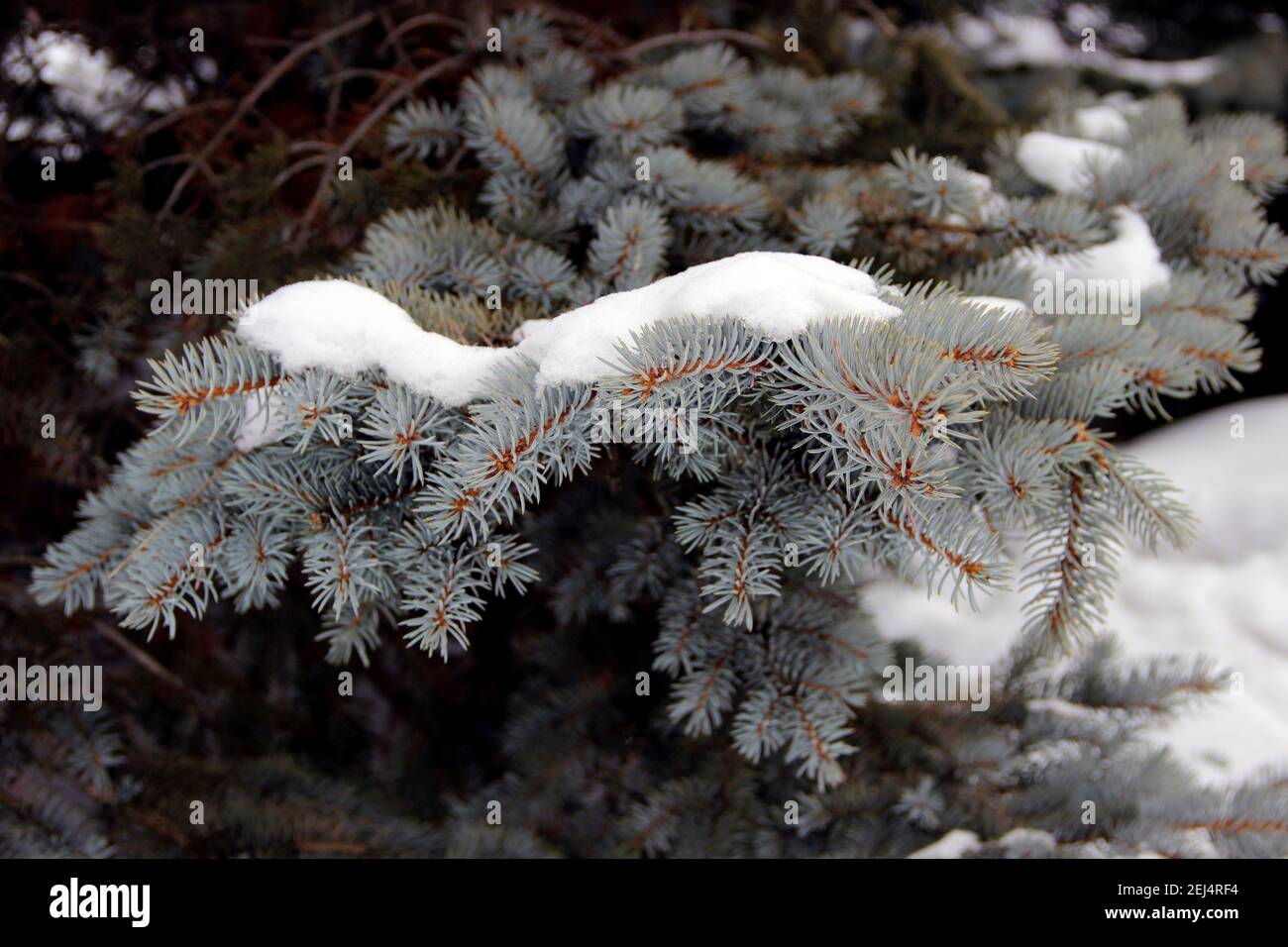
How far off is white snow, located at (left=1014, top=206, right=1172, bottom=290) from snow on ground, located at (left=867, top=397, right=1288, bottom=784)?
1.17 meters

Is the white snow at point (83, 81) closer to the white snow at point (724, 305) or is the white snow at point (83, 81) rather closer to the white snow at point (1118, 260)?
the white snow at point (724, 305)

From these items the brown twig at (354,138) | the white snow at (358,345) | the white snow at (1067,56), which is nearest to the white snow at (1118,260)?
the white snow at (358,345)

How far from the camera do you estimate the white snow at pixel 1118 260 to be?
0.97 m

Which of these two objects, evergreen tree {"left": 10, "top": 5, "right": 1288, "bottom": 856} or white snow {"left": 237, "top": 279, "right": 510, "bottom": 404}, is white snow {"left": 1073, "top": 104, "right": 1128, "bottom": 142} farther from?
white snow {"left": 237, "top": 279, "right": 510, "bottom": 404}

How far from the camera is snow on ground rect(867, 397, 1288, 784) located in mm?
2100

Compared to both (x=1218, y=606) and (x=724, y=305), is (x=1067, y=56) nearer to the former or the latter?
(x=1218, y=606)

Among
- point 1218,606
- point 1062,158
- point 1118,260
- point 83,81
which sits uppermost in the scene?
point 83,81

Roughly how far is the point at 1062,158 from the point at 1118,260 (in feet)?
0.62

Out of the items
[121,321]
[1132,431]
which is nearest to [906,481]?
[121,321]

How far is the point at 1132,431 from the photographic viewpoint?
3.36 metres

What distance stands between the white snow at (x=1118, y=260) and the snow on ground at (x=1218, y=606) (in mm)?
1165

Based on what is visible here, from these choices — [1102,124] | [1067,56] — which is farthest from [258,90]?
[1067,56]

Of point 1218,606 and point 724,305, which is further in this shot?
point 1218,606

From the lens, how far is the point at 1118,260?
0.98m
